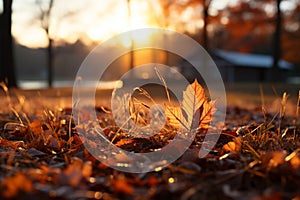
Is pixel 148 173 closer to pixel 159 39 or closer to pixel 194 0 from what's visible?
pixel 194 0

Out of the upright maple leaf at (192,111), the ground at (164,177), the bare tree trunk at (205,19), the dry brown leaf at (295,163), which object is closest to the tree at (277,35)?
the bare tree trunk at (205,19)

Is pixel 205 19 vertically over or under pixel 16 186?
under

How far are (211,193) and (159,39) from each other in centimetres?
3457

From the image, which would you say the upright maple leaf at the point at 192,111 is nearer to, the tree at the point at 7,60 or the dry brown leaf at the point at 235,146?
the dry brown leaf at the point at 235,146

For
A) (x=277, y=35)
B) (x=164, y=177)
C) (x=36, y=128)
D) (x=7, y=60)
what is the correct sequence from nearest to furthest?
(x=164, y=177), (x=36, y=128), (x=7, y=60), (x=277, y=35)

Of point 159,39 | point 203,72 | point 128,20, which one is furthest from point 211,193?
point 159,39

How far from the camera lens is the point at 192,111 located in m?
1.64

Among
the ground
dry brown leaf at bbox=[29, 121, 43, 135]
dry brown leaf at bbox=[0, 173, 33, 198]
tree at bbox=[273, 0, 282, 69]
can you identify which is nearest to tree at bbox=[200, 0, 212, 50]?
tree at bbox=[273, 0, 282, 69]

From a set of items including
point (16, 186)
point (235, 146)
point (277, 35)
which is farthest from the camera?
point (277, 35)

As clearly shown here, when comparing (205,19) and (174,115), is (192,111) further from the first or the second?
(205,19)

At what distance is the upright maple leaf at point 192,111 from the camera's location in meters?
1.58

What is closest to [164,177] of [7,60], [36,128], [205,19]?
[36,128]

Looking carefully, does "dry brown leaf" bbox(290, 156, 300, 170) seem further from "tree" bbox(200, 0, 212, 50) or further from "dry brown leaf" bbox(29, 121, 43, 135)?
"tree" bbox(200, 0, 212, 50)

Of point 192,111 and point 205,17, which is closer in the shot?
point 192,111
